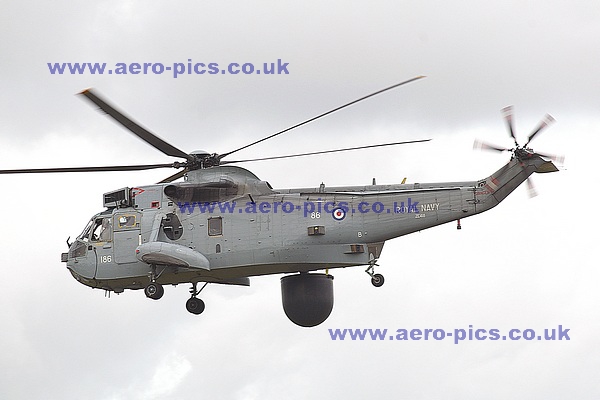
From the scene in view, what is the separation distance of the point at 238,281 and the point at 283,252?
3.30 metres

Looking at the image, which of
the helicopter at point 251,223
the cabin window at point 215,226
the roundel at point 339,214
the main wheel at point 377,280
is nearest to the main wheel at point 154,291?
the helicopter at point 251,223

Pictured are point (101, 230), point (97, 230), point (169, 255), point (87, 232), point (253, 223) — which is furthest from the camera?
point (87, 232)

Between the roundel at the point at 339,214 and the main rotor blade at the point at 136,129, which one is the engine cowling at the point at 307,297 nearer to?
the roundel at the point at 339,214

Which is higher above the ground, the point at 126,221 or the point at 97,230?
the point at 126,221

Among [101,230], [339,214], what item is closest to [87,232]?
[101,230]

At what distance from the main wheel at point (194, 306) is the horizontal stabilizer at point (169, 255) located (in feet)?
7.83

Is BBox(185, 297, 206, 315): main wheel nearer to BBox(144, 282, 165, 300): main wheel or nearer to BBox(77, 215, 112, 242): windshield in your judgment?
BBox(144, 282, 165, 300): main wheel

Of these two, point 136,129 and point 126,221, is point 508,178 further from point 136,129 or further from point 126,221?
point 126,221

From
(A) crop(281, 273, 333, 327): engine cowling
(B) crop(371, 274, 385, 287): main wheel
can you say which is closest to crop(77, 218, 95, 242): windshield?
(A) crop(281, 273, 333, 327): engine cowling

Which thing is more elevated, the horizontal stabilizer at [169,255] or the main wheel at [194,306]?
the horizontal stabilizer at [169,255]

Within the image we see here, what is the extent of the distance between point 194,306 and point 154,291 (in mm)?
2151

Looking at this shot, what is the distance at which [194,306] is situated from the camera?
45.0 metres

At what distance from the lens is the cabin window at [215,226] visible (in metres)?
43.1

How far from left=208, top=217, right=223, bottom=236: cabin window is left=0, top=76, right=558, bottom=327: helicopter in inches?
1.1
